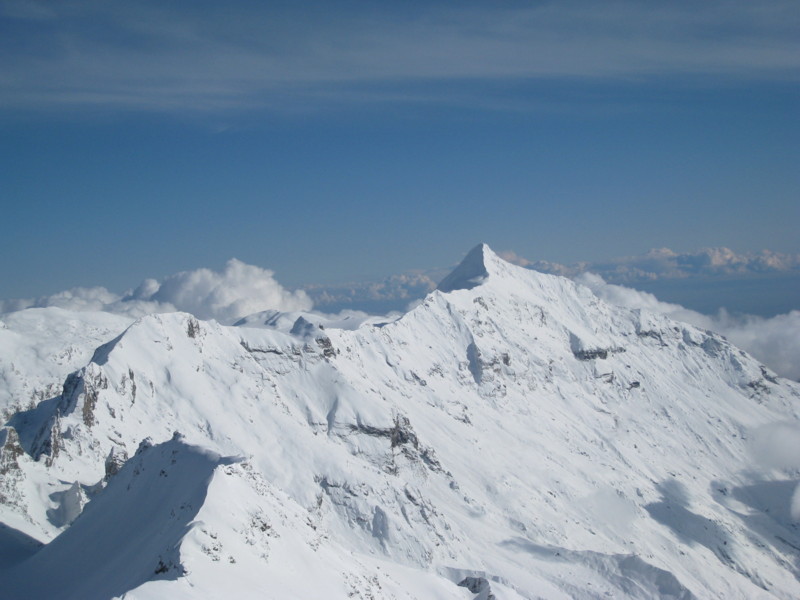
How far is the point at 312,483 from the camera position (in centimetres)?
10975

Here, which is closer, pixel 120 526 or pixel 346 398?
pixel 120 526

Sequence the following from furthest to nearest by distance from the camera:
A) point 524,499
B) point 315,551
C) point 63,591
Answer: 1. point 524,499
2. point 315,551
3. point 63,591

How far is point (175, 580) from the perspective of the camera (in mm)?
33594

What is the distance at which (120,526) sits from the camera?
48031 millimetres

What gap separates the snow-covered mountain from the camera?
43438 mm

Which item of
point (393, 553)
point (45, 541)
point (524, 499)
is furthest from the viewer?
point (524, 499)

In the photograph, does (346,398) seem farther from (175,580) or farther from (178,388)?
(175,580)

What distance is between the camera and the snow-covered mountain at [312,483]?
143ft

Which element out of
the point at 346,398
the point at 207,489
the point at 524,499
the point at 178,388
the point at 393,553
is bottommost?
the point at 524,499

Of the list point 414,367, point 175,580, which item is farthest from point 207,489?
point 414,367

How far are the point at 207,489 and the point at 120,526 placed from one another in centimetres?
1050

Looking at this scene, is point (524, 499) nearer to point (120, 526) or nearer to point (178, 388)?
point (178, 388)

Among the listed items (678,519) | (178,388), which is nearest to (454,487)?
(178,388)

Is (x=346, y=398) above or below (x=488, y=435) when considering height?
above
